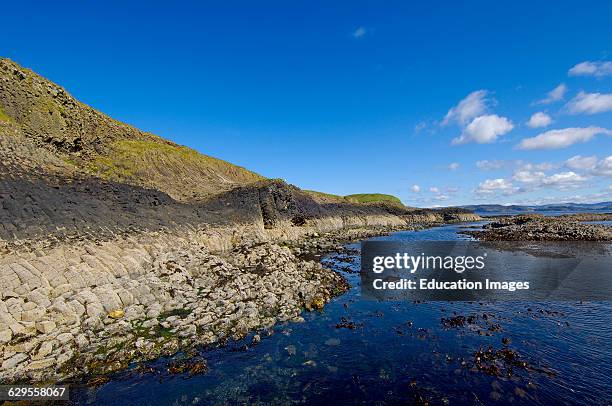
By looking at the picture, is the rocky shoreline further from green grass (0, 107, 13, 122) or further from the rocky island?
green grass (0, 107, 13, 122)

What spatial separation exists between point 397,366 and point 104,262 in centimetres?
2194

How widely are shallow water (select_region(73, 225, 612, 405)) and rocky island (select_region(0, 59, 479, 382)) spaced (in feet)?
8.28

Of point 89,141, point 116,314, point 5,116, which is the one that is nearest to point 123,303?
point 116,314

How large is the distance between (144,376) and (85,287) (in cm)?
968

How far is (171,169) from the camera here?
64.8m

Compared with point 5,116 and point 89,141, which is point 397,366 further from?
point 89,141

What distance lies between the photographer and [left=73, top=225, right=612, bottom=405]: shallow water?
13.4m

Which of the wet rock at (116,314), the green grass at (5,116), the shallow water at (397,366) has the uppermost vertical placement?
the green grass at (5,116)

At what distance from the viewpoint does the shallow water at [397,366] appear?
13.4m

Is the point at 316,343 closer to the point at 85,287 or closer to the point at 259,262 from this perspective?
the point at 85,287

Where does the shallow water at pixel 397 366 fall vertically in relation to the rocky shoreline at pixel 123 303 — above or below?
below

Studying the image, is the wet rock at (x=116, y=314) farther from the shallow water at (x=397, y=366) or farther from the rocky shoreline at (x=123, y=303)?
the shallow water at (x=397, y=366)

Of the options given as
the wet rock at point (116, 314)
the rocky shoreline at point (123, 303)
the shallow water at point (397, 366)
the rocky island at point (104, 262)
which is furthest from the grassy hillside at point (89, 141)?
the shallow water at point (397, 366)

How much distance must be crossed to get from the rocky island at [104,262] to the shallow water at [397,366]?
2.52 meters
